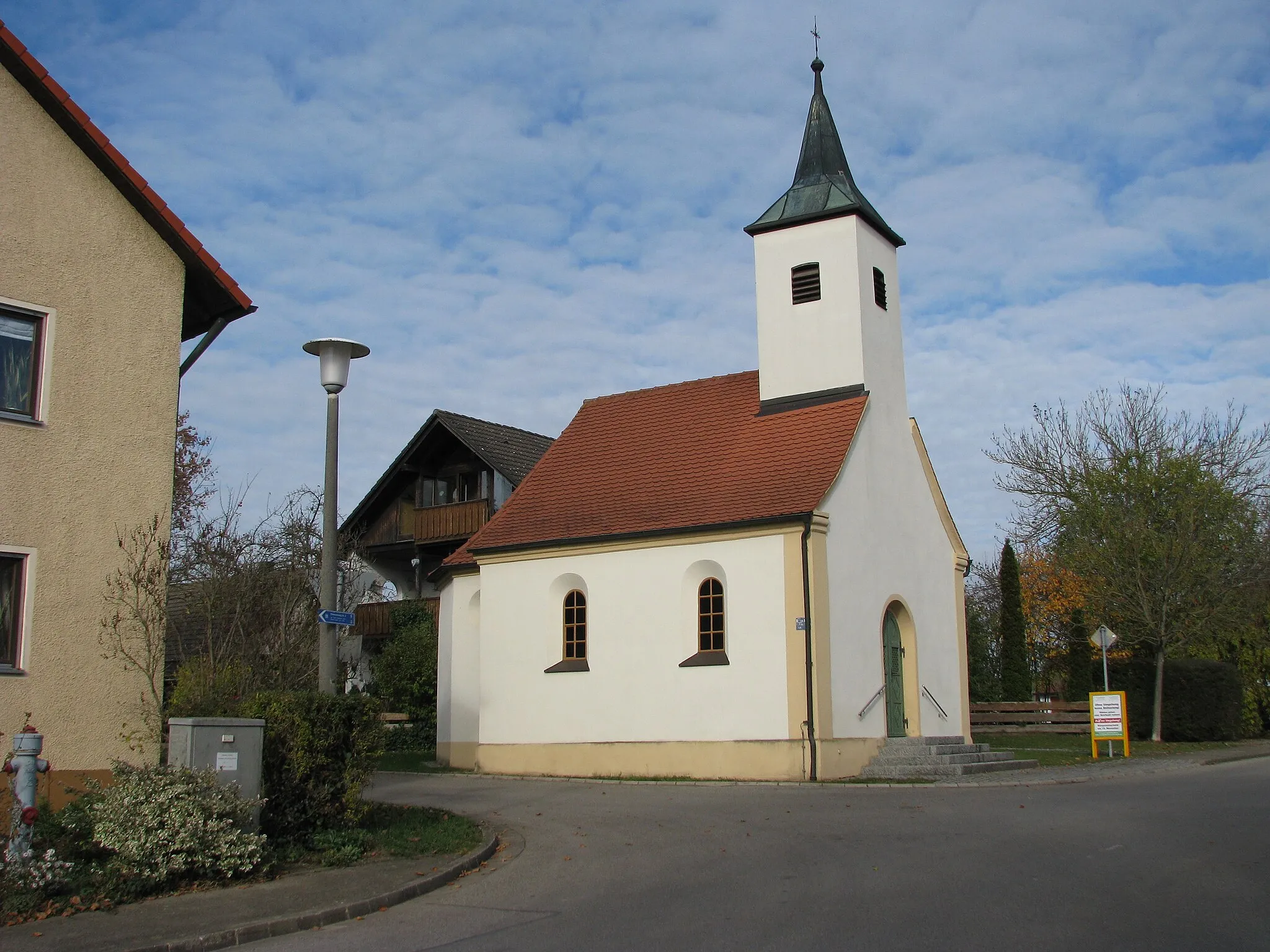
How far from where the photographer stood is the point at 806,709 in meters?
20.2

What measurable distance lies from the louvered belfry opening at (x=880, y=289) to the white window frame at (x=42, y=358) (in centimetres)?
1651

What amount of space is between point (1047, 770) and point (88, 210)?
17.2 meters

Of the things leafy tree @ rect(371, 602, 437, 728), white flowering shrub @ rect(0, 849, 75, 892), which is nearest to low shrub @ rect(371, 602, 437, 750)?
leafy tree @ rect(371, 602, 437, 728)

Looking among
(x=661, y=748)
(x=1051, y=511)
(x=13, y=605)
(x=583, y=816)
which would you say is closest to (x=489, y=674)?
(x=661, y=748)

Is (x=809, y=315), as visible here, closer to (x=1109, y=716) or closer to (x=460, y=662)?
(x=1109, y=716)

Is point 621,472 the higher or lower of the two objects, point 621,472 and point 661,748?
the higher

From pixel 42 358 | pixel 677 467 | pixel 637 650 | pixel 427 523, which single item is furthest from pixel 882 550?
pixel 427 523

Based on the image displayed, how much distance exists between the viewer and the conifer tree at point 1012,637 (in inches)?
1628

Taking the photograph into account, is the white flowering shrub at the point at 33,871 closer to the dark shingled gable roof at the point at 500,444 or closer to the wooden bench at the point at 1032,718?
the dark shingled gable roof at the point at 500,444

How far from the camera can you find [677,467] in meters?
24.2

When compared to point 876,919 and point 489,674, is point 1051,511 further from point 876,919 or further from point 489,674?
point 876,919

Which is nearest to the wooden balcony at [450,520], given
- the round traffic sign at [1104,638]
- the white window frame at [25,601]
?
the round traffic sign at [1104,638]

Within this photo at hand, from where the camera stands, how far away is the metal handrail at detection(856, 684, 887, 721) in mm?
21188

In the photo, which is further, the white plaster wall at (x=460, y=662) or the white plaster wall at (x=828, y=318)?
the white plaster wall at (x=460, y=662)
